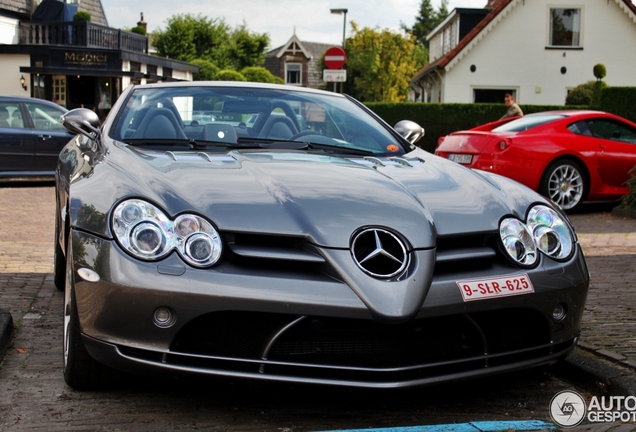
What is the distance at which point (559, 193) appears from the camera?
37.0 feet

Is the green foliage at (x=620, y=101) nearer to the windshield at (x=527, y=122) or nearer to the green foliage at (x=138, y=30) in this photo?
the windshield at (x=527, y=122)

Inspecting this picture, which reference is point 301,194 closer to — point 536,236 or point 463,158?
point 536,236

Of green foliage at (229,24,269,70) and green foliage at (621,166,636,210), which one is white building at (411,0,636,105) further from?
green foliage at (229,24,269,70)

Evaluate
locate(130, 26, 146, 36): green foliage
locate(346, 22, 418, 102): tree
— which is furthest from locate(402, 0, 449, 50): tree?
locate(130, 26, 146, 36): green foliage

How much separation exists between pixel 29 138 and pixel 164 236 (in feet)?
38.3

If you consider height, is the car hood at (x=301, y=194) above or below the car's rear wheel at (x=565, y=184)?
above

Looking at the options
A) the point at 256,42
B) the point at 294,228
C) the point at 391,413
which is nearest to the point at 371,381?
the point at 391,413

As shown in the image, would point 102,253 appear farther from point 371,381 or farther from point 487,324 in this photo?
point 487,324

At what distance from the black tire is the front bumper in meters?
0.13

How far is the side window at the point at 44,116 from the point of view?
1447 cm

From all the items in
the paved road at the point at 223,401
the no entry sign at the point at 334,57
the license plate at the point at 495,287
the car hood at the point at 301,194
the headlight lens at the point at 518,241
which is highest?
the no entry sign at the point at 334,57


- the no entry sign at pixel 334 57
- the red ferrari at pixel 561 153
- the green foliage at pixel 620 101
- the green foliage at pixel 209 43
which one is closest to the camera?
the red ferrari at pixel 561 153

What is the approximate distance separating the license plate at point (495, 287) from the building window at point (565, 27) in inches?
1348

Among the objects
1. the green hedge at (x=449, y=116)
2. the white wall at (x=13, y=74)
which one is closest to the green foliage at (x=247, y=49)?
the white wall at (x=13, y=74)
